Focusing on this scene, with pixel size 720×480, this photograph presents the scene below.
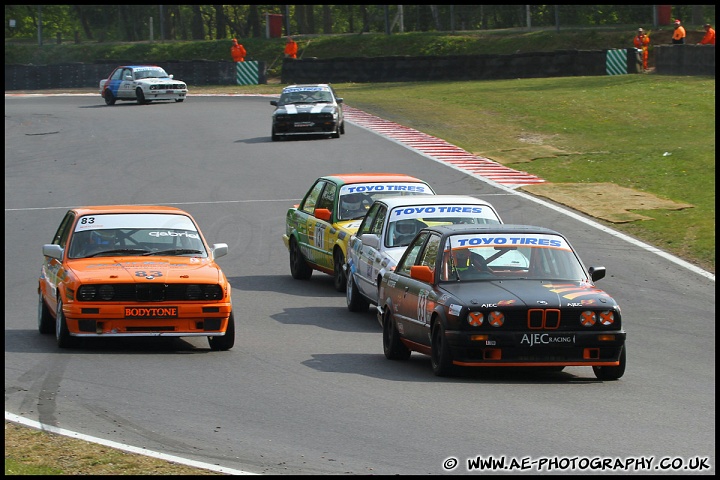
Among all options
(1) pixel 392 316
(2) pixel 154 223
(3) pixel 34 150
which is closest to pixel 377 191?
(2) pixel 154 223

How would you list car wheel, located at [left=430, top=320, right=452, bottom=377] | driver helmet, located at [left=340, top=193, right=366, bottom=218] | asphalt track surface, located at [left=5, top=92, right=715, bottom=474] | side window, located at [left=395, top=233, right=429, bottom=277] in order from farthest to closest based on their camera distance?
driver helmet, located at [left=340, top=193, right=366, bottom=218], side window, located at [left=395, top=233, right=429, bottom=277], car wheel, located at [left=430, top=320, right=452, bottom=377], asphalt track surface, located at [left=5, top=92, right=715, bottom=474]

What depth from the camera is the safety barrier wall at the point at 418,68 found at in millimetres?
49594

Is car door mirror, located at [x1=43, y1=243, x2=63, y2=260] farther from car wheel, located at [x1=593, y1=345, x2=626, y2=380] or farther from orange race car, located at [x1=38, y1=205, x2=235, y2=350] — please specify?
car wheel, located at [x1=593, y1=345, x2=626, y2=380]

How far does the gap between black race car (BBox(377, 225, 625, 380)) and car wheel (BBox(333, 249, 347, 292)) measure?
445 centimetres

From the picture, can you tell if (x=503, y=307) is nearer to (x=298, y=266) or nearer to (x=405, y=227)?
(x=405, y=227)

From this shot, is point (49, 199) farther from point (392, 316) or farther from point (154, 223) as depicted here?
point (392, 316)

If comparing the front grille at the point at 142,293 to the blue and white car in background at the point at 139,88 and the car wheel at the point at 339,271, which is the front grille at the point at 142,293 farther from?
the blue and white car in background at the point at 139,88

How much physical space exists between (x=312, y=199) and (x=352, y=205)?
1.24 meters

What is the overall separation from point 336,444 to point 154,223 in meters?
6.24

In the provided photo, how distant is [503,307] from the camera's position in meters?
10.4

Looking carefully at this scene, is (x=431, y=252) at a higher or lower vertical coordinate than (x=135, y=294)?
higher

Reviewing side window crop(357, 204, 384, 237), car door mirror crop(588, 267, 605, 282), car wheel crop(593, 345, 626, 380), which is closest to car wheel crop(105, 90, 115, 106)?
side window crop(357, 204, 384, 237)

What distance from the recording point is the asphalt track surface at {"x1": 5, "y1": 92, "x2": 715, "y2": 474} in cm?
795

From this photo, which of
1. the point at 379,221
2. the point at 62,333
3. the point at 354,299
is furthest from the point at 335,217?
the point at 62,333
